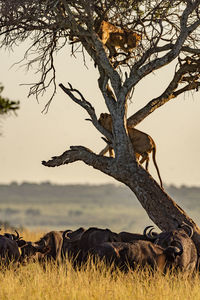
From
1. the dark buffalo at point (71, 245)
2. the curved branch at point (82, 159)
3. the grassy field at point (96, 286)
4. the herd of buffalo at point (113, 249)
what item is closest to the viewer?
the grassy field at point (96, 286)

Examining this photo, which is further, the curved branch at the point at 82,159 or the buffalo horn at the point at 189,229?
the curved branch at the point at 82,159

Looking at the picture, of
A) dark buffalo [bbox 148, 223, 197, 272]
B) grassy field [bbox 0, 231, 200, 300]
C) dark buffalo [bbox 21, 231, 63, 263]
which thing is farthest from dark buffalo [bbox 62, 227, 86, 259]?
dark buffalo [bbox 148, 223, 197, 272]

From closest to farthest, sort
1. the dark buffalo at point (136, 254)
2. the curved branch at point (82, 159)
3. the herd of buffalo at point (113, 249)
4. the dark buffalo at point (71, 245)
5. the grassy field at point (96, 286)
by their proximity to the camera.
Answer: the grassy field at point (96, 286) < the dark buffalo at point (136, 254) < the herd of buffalo at point (113, 249) < the dark buffalo at point (71, 245) < the curved branch at point (82, 159)

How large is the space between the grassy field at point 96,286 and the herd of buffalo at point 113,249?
0.31 metres

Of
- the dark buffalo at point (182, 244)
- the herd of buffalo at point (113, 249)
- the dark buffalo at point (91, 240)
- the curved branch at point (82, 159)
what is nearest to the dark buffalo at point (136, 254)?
the herd of buffalo at point (113, 249)

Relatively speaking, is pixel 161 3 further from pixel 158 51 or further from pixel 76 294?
pixel 76 294

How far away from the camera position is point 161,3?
70.8ft

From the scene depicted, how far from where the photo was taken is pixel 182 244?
17703 millimetres

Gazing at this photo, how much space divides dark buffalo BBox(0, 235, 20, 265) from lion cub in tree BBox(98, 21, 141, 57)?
581 cm

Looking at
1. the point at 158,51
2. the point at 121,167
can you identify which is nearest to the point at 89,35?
the point at 158,51

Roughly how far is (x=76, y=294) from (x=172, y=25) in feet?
36.0

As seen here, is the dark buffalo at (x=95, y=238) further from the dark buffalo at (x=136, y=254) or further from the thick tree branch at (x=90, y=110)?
the thick tree branch at (x=90, y=110)

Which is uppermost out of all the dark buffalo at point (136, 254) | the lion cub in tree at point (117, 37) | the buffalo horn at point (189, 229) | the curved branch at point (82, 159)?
the lion cub in tree at point (117, 37)

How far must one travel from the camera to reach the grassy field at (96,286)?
45.0ft
